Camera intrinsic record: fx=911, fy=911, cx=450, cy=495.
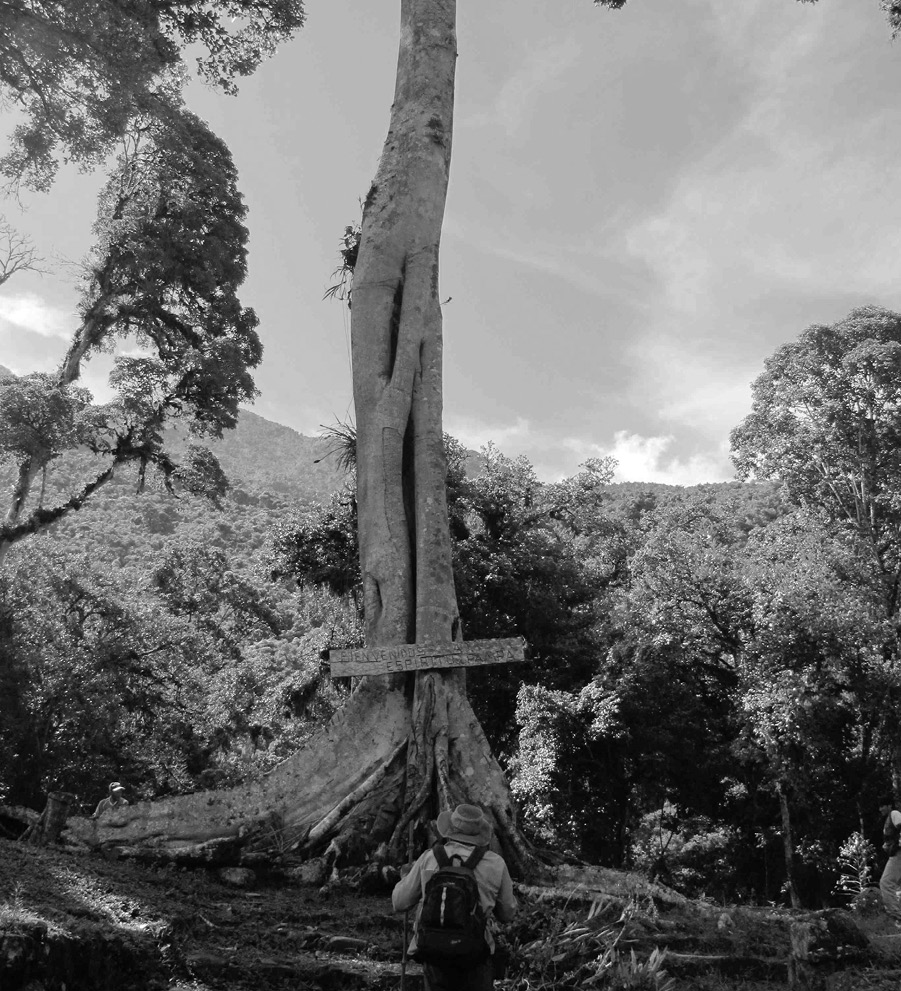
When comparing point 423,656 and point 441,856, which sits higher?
point 423,656

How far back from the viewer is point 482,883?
3.79m

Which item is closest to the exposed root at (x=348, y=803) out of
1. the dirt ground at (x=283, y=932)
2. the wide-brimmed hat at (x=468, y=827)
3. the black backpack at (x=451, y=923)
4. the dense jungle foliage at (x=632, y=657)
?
the dirt ground at (x=283, y=932)

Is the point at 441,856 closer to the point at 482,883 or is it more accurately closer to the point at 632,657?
the point at 482,883

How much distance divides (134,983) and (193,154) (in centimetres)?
1437

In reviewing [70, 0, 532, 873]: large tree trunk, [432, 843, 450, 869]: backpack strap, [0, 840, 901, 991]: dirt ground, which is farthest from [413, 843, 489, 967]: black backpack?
[70, 0, 532, 873]: large tree trunk

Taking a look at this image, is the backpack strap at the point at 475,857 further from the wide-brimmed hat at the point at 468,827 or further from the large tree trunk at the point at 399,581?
the large tree trunk at the point at 399,581

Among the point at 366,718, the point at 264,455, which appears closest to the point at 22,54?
the point at 366,718

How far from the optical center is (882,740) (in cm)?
1395

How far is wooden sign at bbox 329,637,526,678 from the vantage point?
7.52m

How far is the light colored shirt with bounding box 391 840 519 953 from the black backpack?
0.14 meters

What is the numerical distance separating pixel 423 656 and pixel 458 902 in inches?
162

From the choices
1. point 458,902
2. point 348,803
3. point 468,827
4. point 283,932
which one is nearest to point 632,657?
point 348,803

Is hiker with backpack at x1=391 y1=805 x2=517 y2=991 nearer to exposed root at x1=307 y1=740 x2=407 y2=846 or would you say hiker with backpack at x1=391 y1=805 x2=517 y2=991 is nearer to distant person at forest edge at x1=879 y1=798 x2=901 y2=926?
exposed root at x1=307 y1=740 x2=407 y2=846

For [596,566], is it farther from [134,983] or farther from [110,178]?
[134,983]
